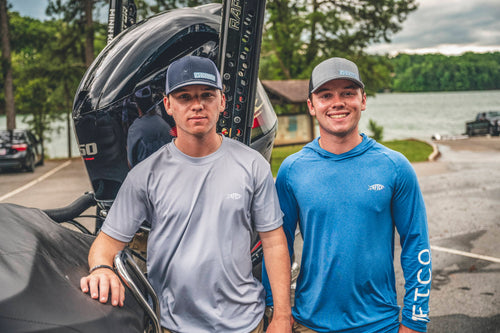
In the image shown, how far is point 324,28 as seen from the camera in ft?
98.7

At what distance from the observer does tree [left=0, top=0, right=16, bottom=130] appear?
2531cm

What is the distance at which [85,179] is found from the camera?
51.2 feet

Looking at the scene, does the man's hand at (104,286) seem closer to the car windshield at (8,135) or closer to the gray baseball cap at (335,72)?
the gray baseball cap at (335,72)

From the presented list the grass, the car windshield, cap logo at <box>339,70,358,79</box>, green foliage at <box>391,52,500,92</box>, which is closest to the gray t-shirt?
cap logo at <box>339,70,358,79</box>

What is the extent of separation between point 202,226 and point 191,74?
651mm

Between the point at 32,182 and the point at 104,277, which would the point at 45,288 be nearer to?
the point at 104,277

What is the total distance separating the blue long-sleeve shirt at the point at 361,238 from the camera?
2.12 metres

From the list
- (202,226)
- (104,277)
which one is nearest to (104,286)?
(104,277)

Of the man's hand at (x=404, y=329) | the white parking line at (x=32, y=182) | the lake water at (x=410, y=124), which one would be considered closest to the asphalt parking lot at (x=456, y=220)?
the white parking line at (x=32, y=182)

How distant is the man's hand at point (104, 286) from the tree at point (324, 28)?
88.5ft

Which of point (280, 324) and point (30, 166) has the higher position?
point (280, 324)

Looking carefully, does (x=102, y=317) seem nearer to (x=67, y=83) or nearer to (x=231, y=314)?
(x=231, y=314)

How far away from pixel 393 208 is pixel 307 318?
2.21ft

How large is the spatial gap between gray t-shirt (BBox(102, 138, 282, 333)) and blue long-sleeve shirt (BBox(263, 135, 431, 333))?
10.4 inches
